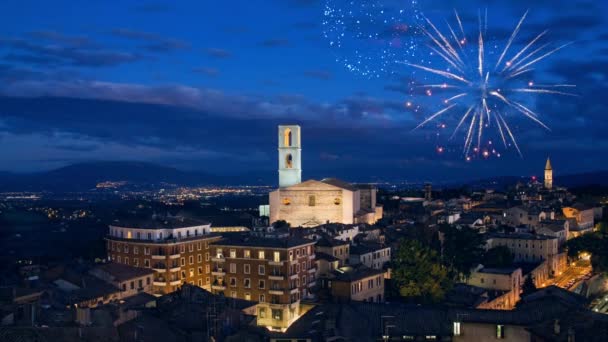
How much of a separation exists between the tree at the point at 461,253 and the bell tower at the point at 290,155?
2385 cm

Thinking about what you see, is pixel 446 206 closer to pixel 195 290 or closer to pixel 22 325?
pixel 195 290

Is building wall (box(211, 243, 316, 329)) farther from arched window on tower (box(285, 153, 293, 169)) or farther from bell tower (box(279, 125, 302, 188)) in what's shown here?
arched window on tower (box(285, 153, 293, 169))

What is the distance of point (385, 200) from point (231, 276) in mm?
53720

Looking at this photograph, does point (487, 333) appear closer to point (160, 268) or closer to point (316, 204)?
point (160, 268)

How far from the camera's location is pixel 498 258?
47.5 m

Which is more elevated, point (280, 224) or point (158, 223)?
point (158, 223)

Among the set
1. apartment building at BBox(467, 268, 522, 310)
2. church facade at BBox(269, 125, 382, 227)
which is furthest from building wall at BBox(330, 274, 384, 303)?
church facade at BBox(269, 125, 382, 227)

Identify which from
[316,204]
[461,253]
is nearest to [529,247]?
[461,253]

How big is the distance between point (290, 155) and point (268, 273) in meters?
32.2

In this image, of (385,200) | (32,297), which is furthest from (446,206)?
(32,297)

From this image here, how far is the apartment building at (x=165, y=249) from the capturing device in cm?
4278

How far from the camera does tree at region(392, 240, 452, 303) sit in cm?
3822

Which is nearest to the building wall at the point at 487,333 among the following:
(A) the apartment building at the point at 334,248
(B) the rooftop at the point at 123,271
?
(A) the apartment building at the point at 334,248

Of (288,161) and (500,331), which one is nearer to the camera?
(500,331)
